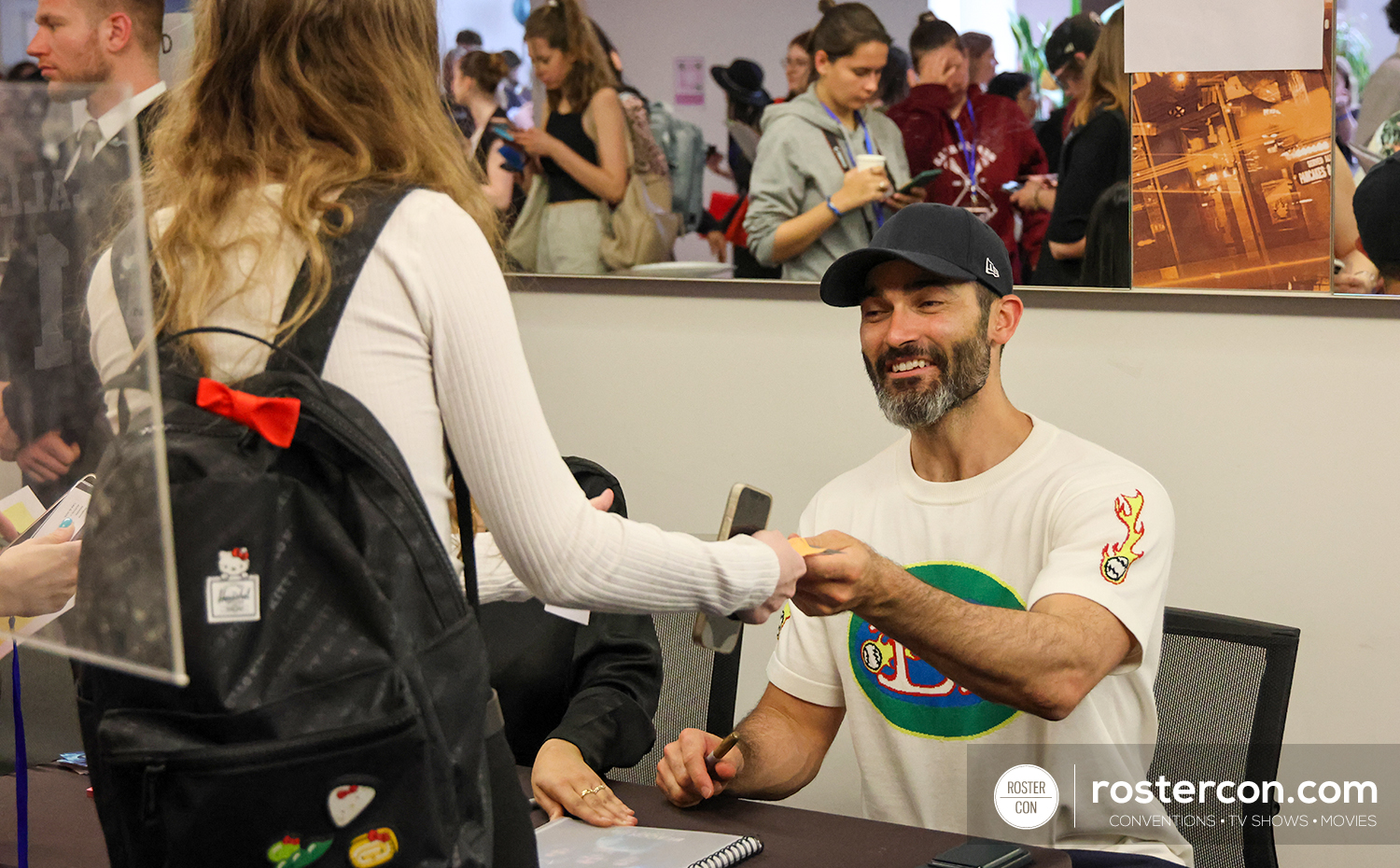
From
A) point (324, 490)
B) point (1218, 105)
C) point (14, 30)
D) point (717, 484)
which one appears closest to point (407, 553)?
point (324, 490)

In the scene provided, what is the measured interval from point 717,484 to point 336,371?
2207mm

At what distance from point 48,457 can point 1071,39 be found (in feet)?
7.07

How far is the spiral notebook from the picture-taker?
1321 millimetres

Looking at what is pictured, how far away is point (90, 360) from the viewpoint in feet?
2.63

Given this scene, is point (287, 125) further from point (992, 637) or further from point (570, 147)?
point (570, 147)

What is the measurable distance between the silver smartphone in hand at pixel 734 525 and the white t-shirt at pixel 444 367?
27cm

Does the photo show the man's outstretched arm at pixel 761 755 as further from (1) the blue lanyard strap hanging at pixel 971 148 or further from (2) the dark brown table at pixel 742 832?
(1) the blue lanyard strap hanging at pixel 971 148

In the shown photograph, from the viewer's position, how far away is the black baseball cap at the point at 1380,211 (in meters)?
2.25

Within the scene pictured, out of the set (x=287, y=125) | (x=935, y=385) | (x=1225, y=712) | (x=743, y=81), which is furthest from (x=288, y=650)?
(x=743, y=81)

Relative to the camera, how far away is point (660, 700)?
2080 mm

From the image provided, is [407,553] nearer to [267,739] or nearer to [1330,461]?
[267,739]

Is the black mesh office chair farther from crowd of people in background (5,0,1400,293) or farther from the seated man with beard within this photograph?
crowd of people in background (5,0,1400,293)

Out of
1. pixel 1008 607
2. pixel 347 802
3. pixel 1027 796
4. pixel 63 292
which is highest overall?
pixel 63 292

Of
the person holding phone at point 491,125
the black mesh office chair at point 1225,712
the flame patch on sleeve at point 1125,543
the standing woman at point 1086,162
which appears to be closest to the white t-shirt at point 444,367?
the flame patch on sleeve at point 1125,543
